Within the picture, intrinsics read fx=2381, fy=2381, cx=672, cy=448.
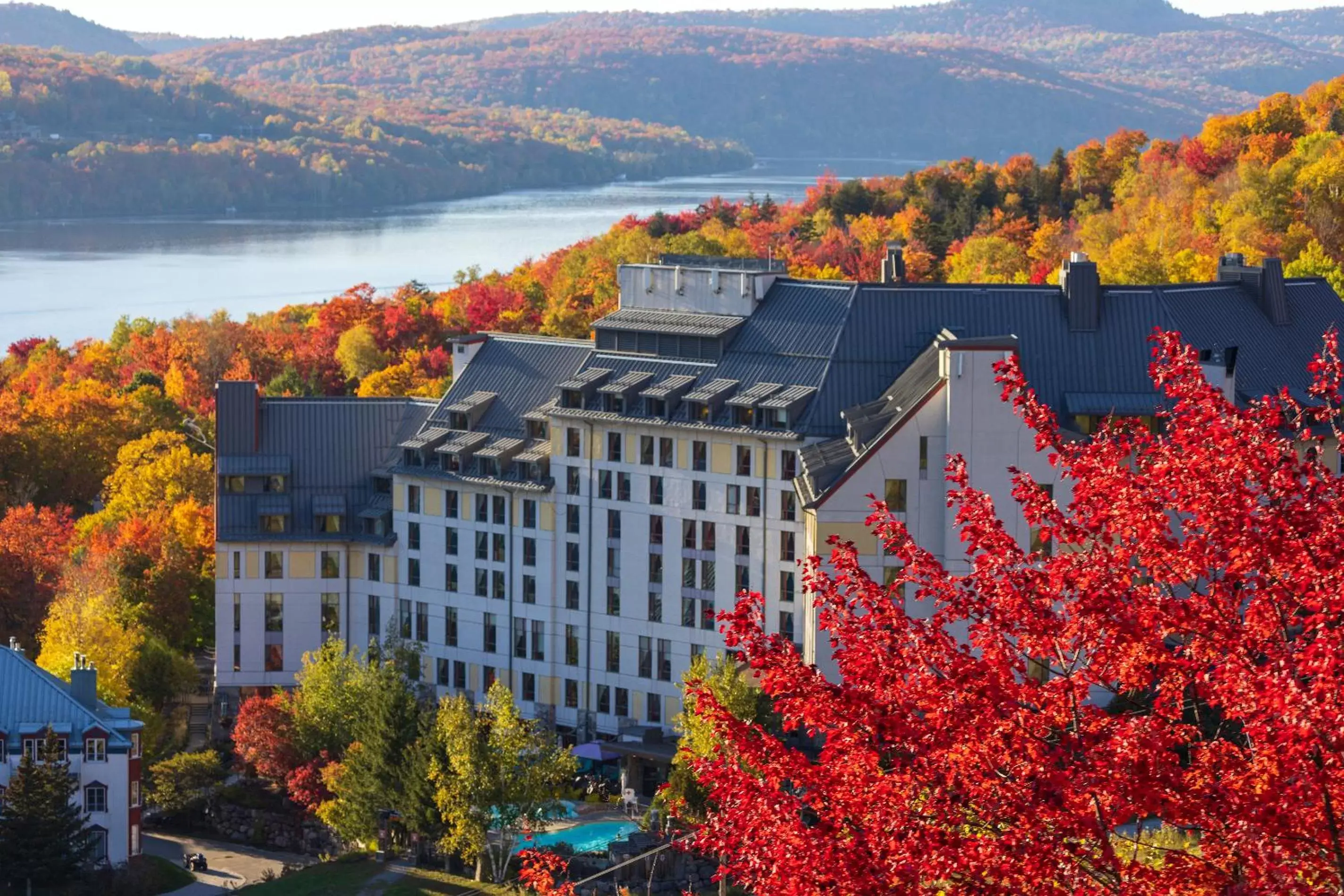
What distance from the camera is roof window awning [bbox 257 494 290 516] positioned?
7331cm

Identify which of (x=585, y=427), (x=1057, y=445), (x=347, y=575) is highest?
(x=1057, y=445)

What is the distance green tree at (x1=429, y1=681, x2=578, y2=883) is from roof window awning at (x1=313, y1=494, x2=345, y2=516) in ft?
48.6

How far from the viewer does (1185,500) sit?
2044 cm

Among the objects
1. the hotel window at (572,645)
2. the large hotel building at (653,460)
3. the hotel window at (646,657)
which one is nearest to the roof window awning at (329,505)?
the large hotel building at (653,460)

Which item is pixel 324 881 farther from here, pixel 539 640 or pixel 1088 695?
pixel 1088 695

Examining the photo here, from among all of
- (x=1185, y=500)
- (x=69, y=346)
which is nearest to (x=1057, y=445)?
(x=1185, y=500)

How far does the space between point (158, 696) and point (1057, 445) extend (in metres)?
54.8

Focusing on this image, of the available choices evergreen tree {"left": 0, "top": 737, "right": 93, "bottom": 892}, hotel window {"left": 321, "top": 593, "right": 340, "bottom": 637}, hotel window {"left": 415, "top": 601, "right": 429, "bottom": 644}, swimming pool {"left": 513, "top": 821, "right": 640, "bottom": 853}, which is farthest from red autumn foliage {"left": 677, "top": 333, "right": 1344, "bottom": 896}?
hotel window {"left": 321, "top": 593, "right": 340, "bottom": 637}

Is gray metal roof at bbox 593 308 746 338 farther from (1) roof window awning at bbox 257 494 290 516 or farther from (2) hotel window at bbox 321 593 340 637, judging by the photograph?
(2) hotel window at bbox 321 593 340 637

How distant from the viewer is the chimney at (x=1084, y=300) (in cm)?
6631

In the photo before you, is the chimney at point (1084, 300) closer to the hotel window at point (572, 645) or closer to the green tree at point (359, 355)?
the hotel window at point (572, 645)

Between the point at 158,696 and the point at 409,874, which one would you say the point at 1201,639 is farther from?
the point at 158,696

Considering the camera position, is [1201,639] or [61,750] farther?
[61,750]

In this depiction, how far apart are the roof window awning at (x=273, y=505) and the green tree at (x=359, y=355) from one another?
148ft
